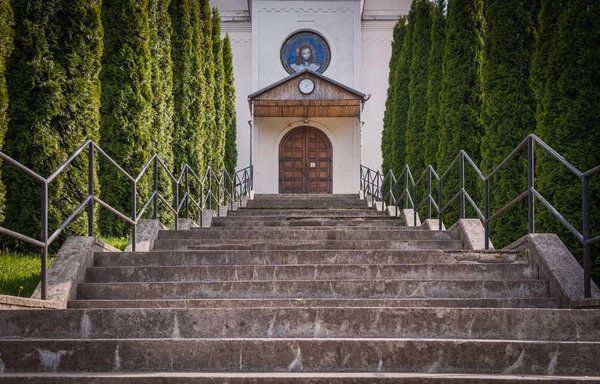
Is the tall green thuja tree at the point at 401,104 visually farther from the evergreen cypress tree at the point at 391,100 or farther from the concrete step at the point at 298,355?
→ the concrete step at the point at 298,355

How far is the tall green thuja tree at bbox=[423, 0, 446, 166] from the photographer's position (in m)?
14.0

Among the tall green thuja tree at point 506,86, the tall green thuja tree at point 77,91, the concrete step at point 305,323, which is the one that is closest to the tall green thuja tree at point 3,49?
the tall green thuja tree at point 77,91

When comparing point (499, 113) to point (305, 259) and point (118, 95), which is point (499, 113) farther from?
point (118, 95)

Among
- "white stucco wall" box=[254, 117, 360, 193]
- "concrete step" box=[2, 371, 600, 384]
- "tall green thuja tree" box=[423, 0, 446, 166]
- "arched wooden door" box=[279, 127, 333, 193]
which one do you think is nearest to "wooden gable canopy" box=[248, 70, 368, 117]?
"white stucco wall" box=[254, 117, 360, 193]

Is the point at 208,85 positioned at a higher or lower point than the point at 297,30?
lower

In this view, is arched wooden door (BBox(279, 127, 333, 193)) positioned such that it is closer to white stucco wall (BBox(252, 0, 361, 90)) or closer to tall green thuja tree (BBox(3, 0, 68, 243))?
white stucco wall (BBox(252, 0, 361, 90))

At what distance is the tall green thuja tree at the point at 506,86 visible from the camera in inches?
382

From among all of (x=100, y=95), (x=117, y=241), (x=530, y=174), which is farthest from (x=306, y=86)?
(x=530, y=174)

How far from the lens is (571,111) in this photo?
7.10 meters

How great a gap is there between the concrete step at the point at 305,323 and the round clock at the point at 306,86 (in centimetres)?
1515

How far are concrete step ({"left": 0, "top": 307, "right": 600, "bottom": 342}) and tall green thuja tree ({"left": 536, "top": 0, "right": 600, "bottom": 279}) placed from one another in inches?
108

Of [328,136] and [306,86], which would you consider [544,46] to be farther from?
[328,136]

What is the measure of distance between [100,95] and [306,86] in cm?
1049

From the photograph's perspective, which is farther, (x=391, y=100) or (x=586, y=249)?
(x=391, y=100)
